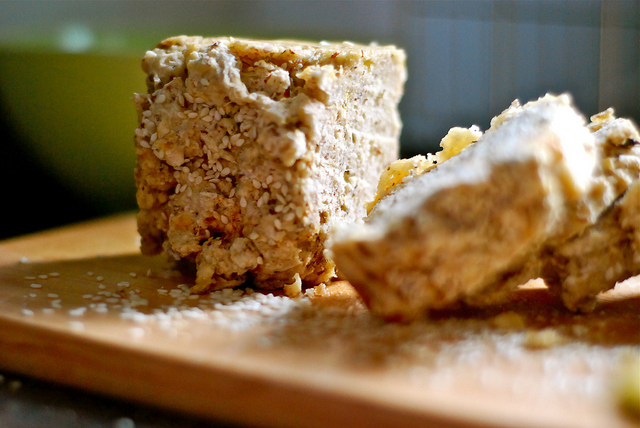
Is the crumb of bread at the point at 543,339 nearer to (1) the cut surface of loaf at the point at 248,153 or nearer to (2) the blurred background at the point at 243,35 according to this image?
(1) the cut surface of loaf at the point at 248,153

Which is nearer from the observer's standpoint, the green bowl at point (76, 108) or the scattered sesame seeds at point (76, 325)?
the scattered sesame seeds at point (76, 325)

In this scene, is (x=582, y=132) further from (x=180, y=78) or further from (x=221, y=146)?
(x=180, y=78)

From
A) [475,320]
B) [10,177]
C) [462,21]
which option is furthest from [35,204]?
[462,21]

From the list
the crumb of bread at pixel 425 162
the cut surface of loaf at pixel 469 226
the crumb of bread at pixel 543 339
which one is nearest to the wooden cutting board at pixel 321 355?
the crumb of bread at pixel 543 339

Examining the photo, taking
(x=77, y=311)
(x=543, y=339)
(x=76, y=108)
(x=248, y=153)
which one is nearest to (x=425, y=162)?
(x=248, y=153)

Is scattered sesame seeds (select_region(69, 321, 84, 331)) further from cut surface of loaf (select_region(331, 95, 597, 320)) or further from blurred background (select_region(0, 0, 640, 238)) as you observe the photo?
blurred background (select_region(0, 0, 640, 238))

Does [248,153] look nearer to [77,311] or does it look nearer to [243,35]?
[77,311]
